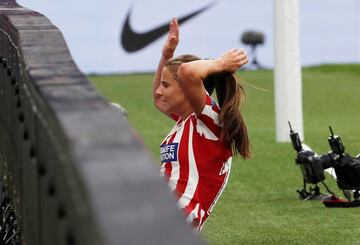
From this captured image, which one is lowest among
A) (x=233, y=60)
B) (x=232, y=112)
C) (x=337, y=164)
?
(x=337, y=164)

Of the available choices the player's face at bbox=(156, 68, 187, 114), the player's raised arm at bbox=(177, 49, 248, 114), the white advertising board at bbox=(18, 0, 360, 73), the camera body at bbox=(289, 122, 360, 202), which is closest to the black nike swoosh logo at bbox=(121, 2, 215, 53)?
the white advertising board at bbox=(18, 0, 360, 73)

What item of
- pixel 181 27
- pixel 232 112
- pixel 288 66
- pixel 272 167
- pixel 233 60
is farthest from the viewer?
pixel 181 27

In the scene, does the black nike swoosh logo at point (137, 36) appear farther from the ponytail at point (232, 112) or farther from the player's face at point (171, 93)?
the ponytail at point (232, 112)

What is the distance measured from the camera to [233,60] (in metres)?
5.22

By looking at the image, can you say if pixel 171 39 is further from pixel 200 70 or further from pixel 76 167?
pixel 76 167

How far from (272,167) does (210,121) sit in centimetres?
633

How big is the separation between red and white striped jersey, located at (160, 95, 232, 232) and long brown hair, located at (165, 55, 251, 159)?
56mm

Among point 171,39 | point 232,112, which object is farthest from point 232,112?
point 171,39

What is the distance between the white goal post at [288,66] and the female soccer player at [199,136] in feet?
26.7

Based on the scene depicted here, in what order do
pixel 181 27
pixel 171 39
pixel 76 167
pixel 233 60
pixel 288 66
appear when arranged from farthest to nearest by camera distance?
pixel 181 27, pixel 288 66, pixel 171 39, pixel 233 60, pixel 76 167

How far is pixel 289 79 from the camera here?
548 inches

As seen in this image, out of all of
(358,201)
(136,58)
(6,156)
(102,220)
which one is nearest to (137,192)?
(102,220)

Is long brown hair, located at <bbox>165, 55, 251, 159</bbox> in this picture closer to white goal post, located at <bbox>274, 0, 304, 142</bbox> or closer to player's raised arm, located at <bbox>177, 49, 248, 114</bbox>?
player's raised arm, located at <bbox>177, 49, 248, 114</bbox>

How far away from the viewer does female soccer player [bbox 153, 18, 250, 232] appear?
547 centimetres
